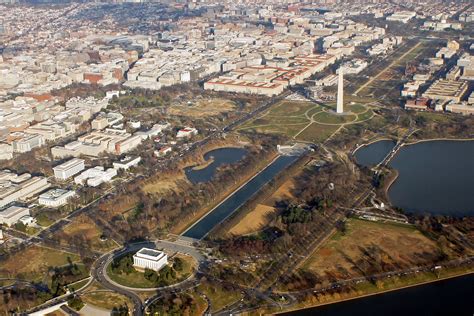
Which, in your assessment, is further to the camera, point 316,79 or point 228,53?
point 228,53

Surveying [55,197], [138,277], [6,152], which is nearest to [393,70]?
[6,152]

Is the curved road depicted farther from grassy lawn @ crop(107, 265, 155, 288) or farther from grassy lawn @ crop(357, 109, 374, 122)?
grassy lawn @ crop(357, 109, 374, 122)

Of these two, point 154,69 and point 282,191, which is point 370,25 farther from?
point 282,191

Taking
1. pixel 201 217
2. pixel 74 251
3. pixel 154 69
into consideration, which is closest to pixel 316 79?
pixel 154 69

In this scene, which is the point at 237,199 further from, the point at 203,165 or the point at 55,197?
the point at 55,197


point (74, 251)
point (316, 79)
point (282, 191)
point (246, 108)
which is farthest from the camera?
point (316, 79)
